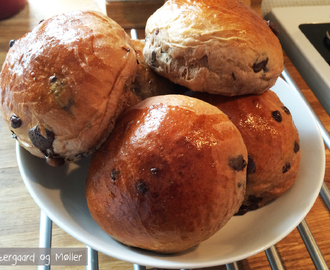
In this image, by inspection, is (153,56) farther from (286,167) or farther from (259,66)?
(286,167)

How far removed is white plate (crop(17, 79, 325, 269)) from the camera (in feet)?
1.78

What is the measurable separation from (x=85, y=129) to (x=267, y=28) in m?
0.51

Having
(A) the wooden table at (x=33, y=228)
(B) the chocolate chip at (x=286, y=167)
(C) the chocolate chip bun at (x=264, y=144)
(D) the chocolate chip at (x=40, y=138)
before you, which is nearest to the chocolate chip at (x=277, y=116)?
(C) the chocolate chip bun at (x=264, y=144)

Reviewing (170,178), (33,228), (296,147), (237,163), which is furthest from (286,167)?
(33,228)

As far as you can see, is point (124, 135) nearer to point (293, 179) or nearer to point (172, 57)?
point (172, 57)

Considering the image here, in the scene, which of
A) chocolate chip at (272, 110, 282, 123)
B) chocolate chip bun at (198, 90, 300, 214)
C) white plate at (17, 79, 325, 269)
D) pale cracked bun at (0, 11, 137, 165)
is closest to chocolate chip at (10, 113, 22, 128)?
pale cracked bun at (0, 11, 137, 165)

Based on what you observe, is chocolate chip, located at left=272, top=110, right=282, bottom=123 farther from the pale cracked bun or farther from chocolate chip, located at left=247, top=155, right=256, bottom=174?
the pale cracked bun

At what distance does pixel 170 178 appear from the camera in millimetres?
512

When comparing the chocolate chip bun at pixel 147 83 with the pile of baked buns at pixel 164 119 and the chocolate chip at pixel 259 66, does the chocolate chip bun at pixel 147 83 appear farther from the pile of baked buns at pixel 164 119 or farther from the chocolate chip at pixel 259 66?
the chocolate chip at pixel 259 66

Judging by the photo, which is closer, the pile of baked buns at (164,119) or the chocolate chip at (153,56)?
the pile of baked buns at (164,119)

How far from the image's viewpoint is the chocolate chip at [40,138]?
0.54 m

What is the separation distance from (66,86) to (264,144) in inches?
18.1

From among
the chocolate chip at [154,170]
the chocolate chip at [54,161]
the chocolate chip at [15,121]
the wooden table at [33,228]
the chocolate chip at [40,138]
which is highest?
the chocolate chip at [15,121]

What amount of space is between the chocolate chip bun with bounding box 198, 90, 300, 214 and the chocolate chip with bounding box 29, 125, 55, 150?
379 mm
